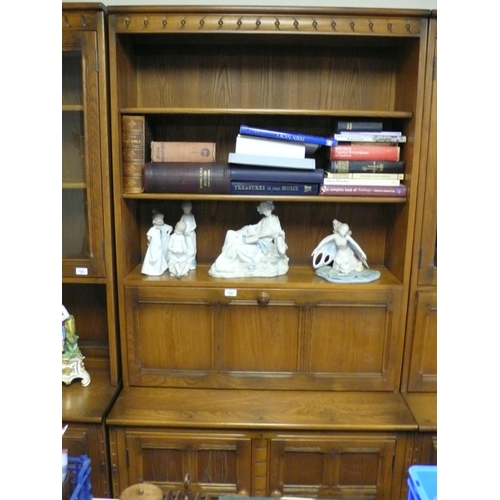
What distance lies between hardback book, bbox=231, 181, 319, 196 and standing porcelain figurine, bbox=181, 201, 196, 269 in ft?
0.86

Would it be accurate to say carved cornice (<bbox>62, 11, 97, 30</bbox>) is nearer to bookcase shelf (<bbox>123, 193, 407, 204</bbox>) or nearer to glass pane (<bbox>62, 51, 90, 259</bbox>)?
glass pane (<bbox>62, 51, 90, 259</bbox>)

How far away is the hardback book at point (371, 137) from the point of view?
169 cm

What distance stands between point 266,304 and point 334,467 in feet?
2.23

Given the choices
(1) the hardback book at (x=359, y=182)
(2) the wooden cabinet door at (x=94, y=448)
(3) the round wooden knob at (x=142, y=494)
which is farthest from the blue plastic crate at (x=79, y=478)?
(1) the hardback book at (x=359, y=182)

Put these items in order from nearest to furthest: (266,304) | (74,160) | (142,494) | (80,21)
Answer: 1. (142,494)
2. (80,21)
3. (74,160)
4. (266,304)

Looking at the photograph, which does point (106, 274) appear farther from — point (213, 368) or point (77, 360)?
point (213, 368)

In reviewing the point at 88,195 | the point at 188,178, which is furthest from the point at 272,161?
the point at 88,195

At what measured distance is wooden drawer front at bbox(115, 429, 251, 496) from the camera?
1.65 metres

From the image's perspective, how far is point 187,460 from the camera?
169 cm

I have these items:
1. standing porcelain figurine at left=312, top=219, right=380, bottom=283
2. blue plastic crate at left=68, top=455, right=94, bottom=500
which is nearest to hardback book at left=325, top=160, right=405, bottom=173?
standing porcelain figurine at left=312, top=219, right=380, bottom=283

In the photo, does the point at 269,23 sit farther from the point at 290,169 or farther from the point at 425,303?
the point at 425,303

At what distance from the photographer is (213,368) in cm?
181

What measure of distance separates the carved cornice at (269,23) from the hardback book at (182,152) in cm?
41

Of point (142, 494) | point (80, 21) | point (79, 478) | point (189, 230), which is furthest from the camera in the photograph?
point (189, 230)
